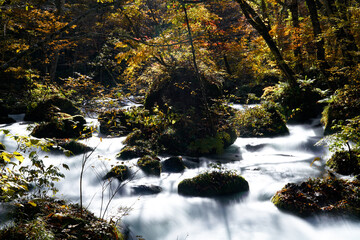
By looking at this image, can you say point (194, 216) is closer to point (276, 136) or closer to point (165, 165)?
point (165, 165)

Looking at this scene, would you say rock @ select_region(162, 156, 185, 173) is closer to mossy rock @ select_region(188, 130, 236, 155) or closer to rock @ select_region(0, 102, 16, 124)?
mossy rock @ select_region(188, 130, 236, 155)

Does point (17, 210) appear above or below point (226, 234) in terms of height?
above

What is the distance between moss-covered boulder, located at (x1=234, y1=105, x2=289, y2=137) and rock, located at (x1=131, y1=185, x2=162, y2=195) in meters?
4.22

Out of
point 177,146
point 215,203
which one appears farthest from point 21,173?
point 177,146

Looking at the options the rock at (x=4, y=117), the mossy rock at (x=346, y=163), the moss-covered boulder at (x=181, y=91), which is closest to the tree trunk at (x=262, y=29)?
the moss-covered boulder at (x=181, y=91)

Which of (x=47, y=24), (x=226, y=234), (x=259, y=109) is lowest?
(x=226, y=234)

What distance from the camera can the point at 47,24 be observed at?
1002 cm

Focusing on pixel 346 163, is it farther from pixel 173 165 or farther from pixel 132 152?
pixel 132 152

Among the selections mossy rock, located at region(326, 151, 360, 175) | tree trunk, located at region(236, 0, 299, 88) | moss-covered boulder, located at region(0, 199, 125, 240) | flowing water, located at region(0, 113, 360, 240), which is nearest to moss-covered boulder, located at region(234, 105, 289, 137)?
flowing water, located at region(0, 113, 360, 240)

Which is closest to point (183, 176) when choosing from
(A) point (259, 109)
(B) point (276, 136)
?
(A) point (259, 109)

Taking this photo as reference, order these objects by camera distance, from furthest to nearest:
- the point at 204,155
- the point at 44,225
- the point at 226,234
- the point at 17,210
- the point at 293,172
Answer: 1. the point at 204,155
2. the point at 293,172
3. the point at 226,234
4. the point at 17,210
5. the point at 44,225

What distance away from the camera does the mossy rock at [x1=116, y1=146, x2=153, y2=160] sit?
771cm

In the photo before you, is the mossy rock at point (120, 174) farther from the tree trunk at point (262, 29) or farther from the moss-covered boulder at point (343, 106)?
the tree trunk at point (262, 29)

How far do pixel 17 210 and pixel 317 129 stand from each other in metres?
10.1
